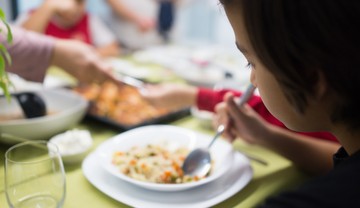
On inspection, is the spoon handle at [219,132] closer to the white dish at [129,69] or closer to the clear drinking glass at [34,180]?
the clear drinking glass at [34,180]

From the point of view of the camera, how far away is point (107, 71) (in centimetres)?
116

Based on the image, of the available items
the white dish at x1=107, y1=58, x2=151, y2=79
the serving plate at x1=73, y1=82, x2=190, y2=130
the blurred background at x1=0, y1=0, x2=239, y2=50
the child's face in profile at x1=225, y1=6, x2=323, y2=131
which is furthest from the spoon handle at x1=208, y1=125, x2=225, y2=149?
the blurred background at x1=0, y1=0, x2=239, y2=50

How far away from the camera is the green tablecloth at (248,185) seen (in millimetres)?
→ 729

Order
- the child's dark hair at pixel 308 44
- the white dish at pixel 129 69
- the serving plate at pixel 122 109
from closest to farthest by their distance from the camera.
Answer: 1. the child's dark hair at pixel 308 44
2. the serving plate at pixel 122 109
3. the white dish at pixel 129 69

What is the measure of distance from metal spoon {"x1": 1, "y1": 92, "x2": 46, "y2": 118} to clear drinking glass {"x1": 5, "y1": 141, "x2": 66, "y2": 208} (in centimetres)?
30

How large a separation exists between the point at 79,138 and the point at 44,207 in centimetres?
27

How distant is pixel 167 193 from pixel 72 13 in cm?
171

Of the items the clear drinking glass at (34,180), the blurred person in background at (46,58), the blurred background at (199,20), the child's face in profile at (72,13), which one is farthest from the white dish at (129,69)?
the blurred background at (199,20)

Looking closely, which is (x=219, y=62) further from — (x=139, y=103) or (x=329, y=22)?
(x=329, y=22)

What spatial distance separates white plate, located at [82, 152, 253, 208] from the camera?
72cm

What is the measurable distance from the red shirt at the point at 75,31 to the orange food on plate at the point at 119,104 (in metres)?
1.00

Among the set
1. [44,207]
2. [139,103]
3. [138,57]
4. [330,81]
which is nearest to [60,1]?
[138,57]

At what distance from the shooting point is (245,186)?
0.80 meters

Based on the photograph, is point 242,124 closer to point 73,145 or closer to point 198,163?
point 198,163
